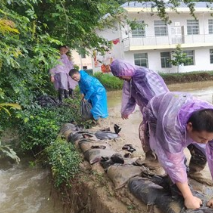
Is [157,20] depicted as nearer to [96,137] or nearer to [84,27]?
[84,27]

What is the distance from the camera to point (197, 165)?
2.72m

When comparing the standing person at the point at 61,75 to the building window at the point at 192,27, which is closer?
the standing person at the point at 61,75

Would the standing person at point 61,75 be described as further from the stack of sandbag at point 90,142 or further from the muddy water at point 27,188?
the muddy water at point 27,188

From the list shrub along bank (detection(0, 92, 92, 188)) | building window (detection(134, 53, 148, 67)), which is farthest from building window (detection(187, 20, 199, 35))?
shrub along bank (detection(0, 92, 92, 188))

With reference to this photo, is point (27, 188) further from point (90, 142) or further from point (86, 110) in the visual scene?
point (86, 110)

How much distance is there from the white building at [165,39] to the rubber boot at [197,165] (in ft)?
54.3

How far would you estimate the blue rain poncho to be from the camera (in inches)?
222

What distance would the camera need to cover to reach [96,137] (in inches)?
177

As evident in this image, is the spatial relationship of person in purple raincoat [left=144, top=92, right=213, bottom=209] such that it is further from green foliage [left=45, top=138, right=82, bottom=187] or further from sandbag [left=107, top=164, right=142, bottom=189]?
green foliage [left=45, top=138, right=82, bottom=187]

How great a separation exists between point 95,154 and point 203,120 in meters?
2.15

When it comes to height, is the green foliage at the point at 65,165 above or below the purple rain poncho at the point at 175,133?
below

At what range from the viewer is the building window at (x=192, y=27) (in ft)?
69.2

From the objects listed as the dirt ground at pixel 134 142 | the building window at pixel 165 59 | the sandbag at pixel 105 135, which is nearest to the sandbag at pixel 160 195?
the dirt ground at pixel 134 142

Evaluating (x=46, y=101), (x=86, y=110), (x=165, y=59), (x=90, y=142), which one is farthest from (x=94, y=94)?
(x=165, y=59)
